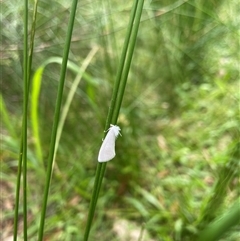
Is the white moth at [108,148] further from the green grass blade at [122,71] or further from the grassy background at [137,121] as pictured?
the grassy background at [137,121]

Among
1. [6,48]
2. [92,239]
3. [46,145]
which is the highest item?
[6,48]

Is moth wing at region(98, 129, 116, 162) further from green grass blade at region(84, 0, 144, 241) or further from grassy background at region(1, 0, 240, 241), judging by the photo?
grassy background at region(1, 0, 240, 241)

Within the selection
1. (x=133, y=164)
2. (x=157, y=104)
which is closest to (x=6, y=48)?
(x=133, y=164)

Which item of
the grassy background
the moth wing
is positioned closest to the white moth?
the moth wing

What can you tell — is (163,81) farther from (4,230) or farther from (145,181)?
(4,230)

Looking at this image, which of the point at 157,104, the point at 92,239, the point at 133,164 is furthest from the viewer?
the point at 157,104

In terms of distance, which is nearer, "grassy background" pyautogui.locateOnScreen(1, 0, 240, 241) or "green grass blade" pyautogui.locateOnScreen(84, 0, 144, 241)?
"green grass blade" pyautogui.locateOnScreen(84, 0, 144, 241)

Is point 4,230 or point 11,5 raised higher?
point 11,5
